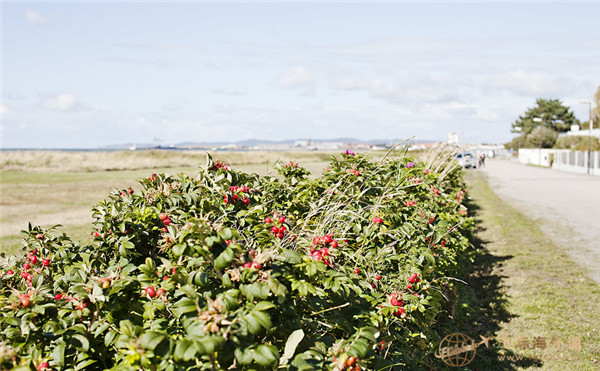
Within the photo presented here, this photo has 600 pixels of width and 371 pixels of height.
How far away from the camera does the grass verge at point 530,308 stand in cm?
471

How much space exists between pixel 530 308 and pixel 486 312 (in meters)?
0.60

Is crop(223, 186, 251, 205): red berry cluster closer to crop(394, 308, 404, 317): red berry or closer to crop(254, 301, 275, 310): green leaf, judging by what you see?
crop(394, 308, 404, 317): red berry

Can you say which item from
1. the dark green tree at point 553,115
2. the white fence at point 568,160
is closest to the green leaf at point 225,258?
the white fence at point 568,160

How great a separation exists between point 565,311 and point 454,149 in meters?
3.90

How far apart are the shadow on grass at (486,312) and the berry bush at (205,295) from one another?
5.00 ft

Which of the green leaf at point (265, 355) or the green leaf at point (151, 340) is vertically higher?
the green leaf at point (151, 340)

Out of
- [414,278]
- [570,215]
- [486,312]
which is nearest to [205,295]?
[414,278]

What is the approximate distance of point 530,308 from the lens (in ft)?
20.1

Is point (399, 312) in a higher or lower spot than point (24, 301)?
lower

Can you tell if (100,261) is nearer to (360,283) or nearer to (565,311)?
(360,283)

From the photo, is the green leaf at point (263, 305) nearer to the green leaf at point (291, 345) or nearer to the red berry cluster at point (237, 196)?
the green leaf at point (291, 345)

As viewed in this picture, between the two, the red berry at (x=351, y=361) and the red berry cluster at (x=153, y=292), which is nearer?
the red berry at (x=351, y=361)

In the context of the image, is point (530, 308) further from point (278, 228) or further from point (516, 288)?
point (278, 228)

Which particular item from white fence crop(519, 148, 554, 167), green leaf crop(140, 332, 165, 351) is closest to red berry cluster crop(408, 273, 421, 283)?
green leaf crop(140, 332, 165, 351)
